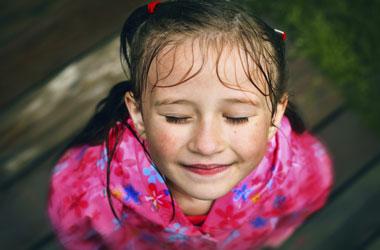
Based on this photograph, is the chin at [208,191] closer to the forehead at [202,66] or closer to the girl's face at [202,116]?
the girl's face at [202,116]

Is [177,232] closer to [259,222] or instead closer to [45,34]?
[259,222]

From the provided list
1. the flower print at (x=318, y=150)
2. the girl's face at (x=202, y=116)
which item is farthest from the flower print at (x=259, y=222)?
the girl's face at (x=202, y=116)

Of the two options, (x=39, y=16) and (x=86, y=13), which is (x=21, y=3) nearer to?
(x=39, y=16)

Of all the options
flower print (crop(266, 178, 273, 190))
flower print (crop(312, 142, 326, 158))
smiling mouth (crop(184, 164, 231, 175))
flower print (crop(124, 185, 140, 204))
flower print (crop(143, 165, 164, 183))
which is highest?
smiling mouth (crop(184, 164, 231, 175))

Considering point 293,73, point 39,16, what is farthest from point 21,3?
point 293,73

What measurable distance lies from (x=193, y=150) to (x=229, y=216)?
1.09 ft

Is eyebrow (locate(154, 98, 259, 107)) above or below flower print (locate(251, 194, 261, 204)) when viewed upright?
above

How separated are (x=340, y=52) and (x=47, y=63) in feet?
2.83

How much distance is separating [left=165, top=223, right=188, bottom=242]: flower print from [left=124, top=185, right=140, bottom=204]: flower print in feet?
0.37

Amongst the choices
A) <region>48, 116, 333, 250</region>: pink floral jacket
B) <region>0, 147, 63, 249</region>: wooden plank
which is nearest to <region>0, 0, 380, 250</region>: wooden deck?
<region>0, 147, 63, 249</region>: wooden plank

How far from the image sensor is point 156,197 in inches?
48.7

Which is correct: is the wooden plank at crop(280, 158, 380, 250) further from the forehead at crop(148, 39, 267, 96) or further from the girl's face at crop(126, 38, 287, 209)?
the forehead at crop(148, 39, 267, 96)

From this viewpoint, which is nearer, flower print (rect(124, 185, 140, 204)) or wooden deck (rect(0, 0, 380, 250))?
flower print (rect(124, 185, 140, 204))

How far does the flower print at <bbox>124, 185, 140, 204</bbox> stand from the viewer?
1.23 meters
